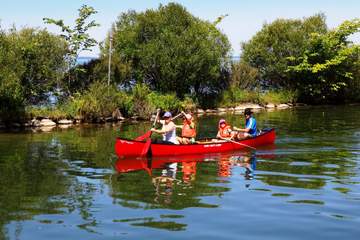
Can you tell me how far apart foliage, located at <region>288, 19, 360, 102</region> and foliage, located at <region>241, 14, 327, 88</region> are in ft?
2.95

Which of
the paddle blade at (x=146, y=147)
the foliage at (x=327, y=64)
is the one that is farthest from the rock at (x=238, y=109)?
the paddle blade at (x=146, y=147)

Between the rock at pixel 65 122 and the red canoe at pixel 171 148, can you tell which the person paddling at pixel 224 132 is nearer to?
the red canoe at pixel 171 148

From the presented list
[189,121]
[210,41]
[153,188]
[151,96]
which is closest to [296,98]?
[210,41]

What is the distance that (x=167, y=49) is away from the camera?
46.8 meters

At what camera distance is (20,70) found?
35.6m

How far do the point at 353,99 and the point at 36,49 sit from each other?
39.2 metres

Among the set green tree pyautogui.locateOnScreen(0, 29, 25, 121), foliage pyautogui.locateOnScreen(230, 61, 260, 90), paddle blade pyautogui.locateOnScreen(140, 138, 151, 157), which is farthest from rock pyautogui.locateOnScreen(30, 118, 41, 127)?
foliage pyautogui.locateOnScreen(230, 61, 260, 90)

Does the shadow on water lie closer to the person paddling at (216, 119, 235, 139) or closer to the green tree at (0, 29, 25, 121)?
the person paddling at (216, 119, 235, 139)

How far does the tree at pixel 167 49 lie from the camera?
4700 centimetres

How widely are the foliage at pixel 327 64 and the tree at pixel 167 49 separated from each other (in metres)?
12.6

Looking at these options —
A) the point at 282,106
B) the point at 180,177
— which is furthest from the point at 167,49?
the point at 180,177

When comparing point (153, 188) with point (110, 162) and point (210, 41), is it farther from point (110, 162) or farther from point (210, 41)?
point (210, 41)

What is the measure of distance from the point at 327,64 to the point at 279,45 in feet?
17.6

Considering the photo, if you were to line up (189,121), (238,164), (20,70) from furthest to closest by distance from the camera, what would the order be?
(20,70) < (189,121) < (238,164)
